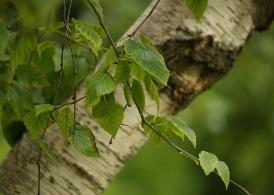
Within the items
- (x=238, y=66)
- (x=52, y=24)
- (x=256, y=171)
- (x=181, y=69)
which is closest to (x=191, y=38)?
(x=181, y=69)

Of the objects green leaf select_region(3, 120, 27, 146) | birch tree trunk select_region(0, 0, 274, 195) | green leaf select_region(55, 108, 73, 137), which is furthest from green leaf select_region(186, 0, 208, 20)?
green leaf select_region(3, 120, 27, 146)

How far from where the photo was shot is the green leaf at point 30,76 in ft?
5.03

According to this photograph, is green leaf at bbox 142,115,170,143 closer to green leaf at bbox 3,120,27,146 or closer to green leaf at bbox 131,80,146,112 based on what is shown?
green leaf at bbox 131,80,146,112

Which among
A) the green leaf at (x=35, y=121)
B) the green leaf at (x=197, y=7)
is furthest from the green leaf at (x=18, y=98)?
the green leaf at (x=197, y=7)

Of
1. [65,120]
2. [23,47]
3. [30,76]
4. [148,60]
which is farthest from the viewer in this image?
[30,76]

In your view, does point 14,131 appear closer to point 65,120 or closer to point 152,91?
point 65,120

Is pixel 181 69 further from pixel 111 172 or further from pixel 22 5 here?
pixel 22 5

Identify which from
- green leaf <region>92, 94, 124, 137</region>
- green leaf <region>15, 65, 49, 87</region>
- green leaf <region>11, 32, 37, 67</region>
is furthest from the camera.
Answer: green leaf <region>15, 65, 49, 87</region>

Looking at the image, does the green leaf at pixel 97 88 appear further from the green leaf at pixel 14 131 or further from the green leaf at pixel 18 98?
the green leaf at pixel 14 131

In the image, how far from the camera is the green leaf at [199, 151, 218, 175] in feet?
4.18

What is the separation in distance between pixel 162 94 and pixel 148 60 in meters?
0.46

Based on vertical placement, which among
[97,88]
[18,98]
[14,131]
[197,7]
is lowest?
[14,131]

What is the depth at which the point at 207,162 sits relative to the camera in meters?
1.29

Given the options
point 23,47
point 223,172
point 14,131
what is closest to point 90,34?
point 23,47
